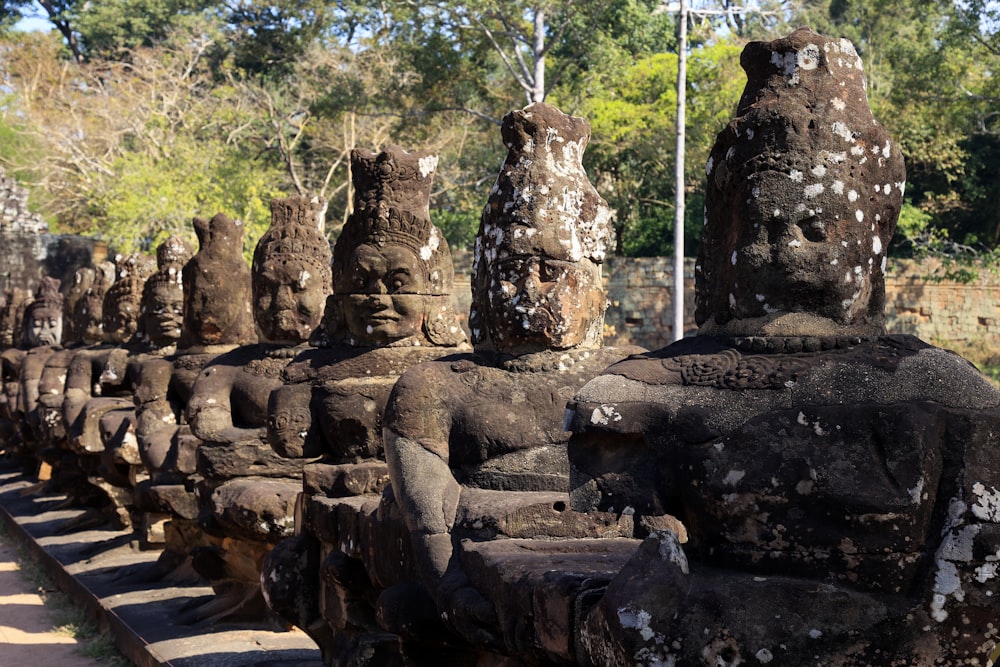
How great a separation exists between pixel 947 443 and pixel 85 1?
138ft

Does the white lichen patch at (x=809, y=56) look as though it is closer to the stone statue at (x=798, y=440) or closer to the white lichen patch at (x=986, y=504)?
the stone statue at (x=798, y=440)

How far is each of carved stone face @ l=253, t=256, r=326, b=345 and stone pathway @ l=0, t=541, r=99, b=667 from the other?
2.12 meters

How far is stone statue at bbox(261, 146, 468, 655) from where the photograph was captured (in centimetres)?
578

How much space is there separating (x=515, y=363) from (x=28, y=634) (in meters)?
4.91

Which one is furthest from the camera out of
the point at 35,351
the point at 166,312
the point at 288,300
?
the point at 35,351

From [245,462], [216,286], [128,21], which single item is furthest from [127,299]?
[128,21]

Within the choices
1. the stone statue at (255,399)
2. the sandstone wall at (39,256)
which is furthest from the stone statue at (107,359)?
the sandstone wall at (39,256)

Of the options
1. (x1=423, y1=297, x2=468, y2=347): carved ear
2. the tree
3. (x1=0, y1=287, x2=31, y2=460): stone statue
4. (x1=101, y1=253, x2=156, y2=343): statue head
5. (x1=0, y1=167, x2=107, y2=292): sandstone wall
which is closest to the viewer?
(x1=423, y1=297, x2=468, y2=347): carved ear

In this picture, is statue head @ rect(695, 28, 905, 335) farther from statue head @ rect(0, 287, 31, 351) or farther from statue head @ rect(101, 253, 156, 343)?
statue head @ rect(0, 287, 31, 351)

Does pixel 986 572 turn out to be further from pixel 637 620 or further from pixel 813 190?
pixel 813 190

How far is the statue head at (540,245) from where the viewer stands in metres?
4.73

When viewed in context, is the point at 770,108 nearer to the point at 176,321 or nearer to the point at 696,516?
the point at 696,516

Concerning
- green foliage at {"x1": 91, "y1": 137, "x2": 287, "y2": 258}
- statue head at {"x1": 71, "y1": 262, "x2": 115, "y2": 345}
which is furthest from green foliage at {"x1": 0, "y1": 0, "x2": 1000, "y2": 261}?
statue head at {"x1": 71, "y1": 262, "x2": 115, "y2": 345}

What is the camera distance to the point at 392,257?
19.6 feet
